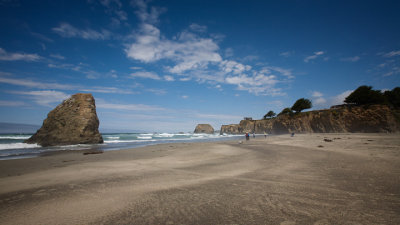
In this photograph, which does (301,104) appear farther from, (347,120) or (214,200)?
(214,200)

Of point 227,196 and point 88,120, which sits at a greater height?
point 88,120

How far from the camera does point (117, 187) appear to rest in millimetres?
4871

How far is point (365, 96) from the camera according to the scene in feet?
136

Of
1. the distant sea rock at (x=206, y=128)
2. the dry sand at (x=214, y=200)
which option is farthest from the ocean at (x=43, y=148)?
the distant sea rock at (x=206, y=128)

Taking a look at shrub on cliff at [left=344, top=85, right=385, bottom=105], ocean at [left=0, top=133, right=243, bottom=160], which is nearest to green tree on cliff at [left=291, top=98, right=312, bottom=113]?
shrub on cliff at [left=344, top=85, right=385, bottom=105]

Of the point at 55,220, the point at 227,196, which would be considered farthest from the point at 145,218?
the point at 227,196

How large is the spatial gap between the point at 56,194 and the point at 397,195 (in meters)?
8.58

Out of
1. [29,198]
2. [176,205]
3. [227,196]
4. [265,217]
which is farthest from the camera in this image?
[29,198]

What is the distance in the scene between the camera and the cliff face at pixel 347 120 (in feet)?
115

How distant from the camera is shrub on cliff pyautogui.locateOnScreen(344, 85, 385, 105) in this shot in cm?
3956

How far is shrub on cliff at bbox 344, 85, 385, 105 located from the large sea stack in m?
64.4

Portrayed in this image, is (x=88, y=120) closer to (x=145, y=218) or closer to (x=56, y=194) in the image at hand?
(x=56, y=194)

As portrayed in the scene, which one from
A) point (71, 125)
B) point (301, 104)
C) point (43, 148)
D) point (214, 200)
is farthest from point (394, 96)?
point (43, 148)

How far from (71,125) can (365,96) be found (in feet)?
222
